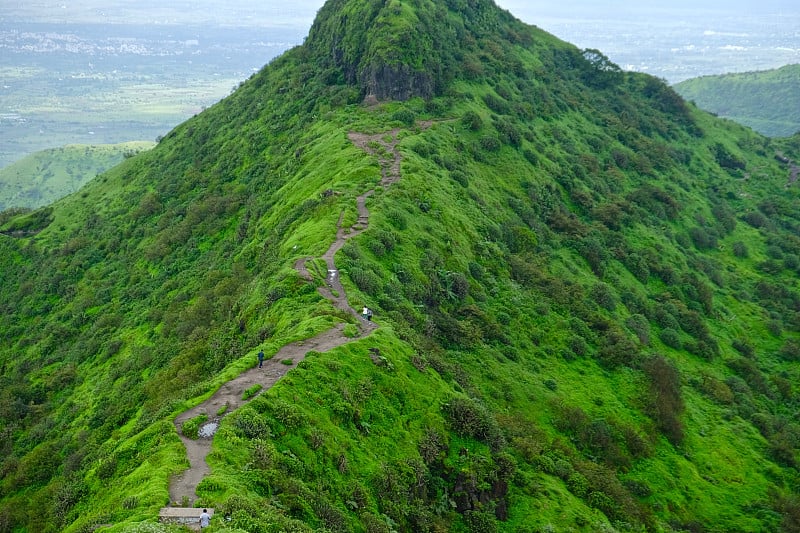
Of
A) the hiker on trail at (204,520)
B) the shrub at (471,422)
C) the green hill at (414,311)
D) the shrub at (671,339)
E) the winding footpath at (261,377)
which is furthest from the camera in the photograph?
the shrub at (671,339)

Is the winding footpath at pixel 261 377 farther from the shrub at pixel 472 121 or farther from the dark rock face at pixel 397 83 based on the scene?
the dark rock face at pixel 397 83

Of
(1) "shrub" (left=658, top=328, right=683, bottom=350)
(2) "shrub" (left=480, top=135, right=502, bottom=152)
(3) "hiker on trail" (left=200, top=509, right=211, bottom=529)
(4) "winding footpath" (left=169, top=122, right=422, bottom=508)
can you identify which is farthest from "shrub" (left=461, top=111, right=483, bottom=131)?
(3) "hiker on trail" (left=200, top=509, right=211, bottom=529)

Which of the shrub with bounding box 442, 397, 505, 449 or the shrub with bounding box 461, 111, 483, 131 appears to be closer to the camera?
the shrub with bounding box 442, 397, 505, 449

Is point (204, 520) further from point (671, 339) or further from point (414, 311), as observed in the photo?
point (671, 339)

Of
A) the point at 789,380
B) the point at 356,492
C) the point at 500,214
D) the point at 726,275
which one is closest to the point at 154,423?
the point at 356,492

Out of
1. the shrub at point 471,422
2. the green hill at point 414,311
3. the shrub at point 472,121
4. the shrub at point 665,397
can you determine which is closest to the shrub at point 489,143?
the green hill at point 414,311

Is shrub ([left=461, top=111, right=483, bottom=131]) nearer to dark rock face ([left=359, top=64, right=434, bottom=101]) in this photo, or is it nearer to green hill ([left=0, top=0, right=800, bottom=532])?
green hill ([left=0, top=0, right=800, bottom=532])

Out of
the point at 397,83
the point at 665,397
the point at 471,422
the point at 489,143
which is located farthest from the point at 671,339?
the point at 397,83
